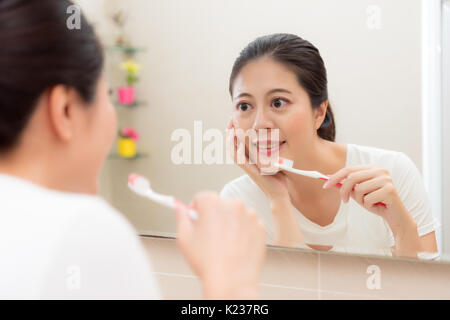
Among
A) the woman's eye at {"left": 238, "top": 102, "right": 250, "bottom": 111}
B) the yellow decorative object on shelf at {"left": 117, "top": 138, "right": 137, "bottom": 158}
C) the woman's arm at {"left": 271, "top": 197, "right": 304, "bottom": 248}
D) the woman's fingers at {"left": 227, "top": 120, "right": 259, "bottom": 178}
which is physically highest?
the woman's eye at {"left": 238, "top": 102, "right": 250, "bottom": 111}

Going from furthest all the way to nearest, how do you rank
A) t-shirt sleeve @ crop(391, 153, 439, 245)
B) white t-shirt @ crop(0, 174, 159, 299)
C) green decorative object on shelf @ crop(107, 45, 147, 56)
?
green decorative object on shelf @ crop(107, 45, 147, 56) < t-shirt sleeve @ crop(391, 153, 439, 245) < white t-shirt @ crop(0, 174, 159, 299)

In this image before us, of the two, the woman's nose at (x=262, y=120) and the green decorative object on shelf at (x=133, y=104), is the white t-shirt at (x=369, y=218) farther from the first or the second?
the green decorative object on shelf at (x=133, y=104)

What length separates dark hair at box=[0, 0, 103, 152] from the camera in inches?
16.4

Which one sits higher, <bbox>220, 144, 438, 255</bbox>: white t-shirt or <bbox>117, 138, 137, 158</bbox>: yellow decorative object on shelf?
<bbox>117, 138, 137, 158</bbox>: yellow decorative object on shelf

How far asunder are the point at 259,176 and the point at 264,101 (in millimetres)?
142

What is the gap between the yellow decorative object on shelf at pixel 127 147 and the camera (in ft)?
3.46

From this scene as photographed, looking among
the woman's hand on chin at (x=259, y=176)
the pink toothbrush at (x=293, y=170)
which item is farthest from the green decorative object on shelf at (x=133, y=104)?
the pink toothbrush at (x=293, y=170)

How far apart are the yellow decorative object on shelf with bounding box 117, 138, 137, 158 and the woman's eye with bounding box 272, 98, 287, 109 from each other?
331 millimetres

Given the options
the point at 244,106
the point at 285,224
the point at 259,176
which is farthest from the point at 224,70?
the point at 285,224

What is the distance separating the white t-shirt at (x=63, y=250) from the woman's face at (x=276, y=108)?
0.54 metres

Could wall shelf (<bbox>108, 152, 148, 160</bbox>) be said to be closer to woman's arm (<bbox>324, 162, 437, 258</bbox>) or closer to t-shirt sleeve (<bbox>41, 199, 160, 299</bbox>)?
woman's arm (<bbox>324, 162, 437, 258</bbox>)

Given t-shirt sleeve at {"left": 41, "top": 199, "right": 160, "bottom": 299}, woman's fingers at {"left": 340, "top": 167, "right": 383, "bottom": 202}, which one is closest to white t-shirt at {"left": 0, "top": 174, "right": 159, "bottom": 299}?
t-shirt sleeve at {"left": 41, "top": 199, "right": 160, "bottom": 299}
